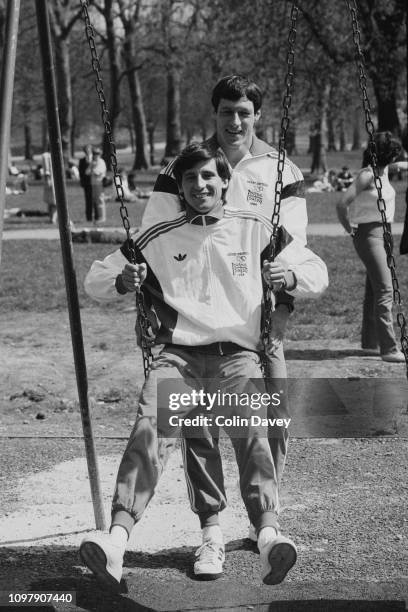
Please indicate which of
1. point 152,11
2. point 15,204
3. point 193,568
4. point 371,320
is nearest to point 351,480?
point 193,568

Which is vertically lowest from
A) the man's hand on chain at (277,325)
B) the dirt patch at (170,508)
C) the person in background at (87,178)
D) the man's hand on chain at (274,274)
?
the person in background at (87,178)

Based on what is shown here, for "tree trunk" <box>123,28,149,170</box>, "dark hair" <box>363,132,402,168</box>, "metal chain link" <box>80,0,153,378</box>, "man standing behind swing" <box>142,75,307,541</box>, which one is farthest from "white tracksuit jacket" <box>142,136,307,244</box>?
"tree trunk" <box>123,28,149,170</box>

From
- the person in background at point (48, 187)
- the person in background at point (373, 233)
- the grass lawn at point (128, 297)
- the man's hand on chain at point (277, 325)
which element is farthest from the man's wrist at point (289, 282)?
the person in background at point (48, 187)

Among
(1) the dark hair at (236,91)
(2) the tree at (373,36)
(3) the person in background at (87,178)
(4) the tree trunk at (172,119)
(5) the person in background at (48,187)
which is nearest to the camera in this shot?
(1) the dark hair at (236,91)

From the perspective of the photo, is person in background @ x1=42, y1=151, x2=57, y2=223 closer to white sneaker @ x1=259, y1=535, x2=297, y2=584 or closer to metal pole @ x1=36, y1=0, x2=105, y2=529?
metal pole @ x1=36, y1=0, x2=105, y2=529

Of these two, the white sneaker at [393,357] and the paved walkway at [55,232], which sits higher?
the white sneaker at [393,357]

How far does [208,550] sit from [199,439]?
0.40 m

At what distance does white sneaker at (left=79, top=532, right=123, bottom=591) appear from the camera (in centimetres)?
308

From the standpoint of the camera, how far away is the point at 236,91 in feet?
12.3

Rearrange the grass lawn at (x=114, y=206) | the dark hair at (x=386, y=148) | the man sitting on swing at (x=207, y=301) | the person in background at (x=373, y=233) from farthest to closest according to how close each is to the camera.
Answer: the grass lawn at (x=114, y=206) < the person in background at (x=373, y=233) < the dark hair at (x=386, y=148) < the man sitting on swing at (x=207, y=301)

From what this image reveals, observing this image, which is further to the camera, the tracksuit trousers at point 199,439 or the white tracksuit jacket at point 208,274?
the white tracksuit jacket at point 208,274

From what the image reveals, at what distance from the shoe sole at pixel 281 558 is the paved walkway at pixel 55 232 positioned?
12.7 metres

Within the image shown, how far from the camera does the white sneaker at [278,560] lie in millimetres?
3131

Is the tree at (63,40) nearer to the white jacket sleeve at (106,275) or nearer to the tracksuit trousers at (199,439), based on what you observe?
the white jacket sleeve at (106,275)
